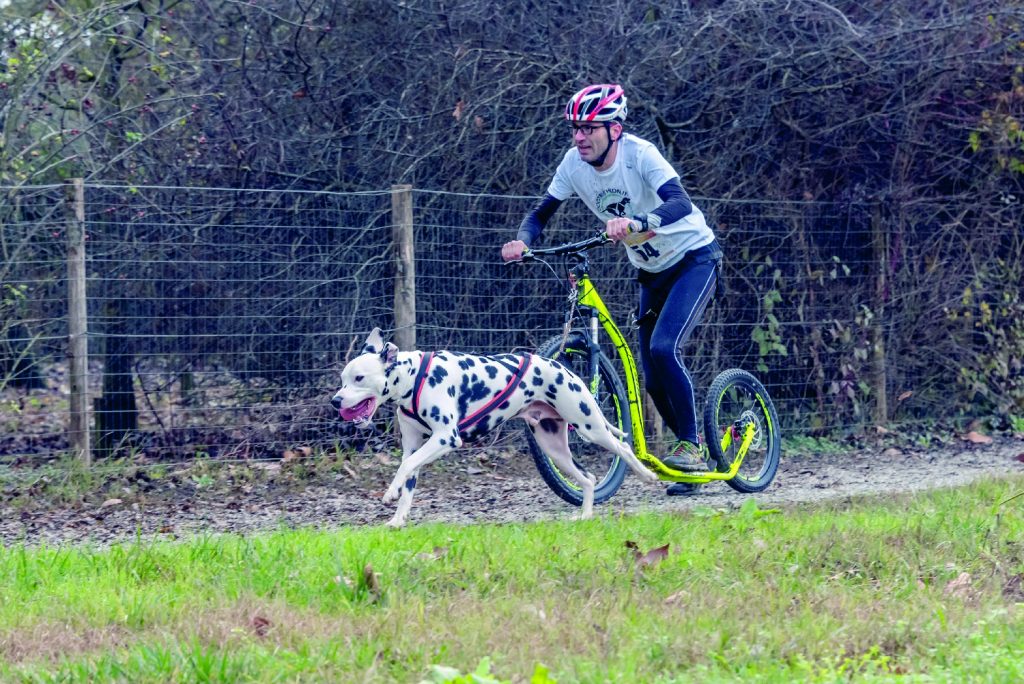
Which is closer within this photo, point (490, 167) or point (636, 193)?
point (636, 193)

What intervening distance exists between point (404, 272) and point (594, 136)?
2.45 metres

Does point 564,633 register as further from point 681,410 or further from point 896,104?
point 896,104

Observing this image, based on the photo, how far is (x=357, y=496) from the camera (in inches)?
320

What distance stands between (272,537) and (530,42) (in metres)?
5.22

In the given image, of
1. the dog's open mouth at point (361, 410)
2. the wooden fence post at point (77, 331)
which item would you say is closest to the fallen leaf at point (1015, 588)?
the dog's open mouth at point (361, 410)

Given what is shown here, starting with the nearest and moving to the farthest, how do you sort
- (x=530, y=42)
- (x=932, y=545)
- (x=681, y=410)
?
(x=932, y=545) → (x=681, y=410) → (x=530, y=42)

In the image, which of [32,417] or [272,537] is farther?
[32,417]

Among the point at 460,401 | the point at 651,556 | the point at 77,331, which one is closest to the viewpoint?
the point at 651,556

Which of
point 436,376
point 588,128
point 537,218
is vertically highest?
point 588,128

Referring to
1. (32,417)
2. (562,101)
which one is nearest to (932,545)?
(562,101)

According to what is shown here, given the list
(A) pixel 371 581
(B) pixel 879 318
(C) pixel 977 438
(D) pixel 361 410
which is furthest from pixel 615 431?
(C) pixel 977 438

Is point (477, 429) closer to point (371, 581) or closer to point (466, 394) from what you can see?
point (466, 394)

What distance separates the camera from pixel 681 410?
7.47 meters

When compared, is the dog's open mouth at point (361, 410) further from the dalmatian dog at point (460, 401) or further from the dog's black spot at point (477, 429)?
the dog's black spot at point (477, 429)
